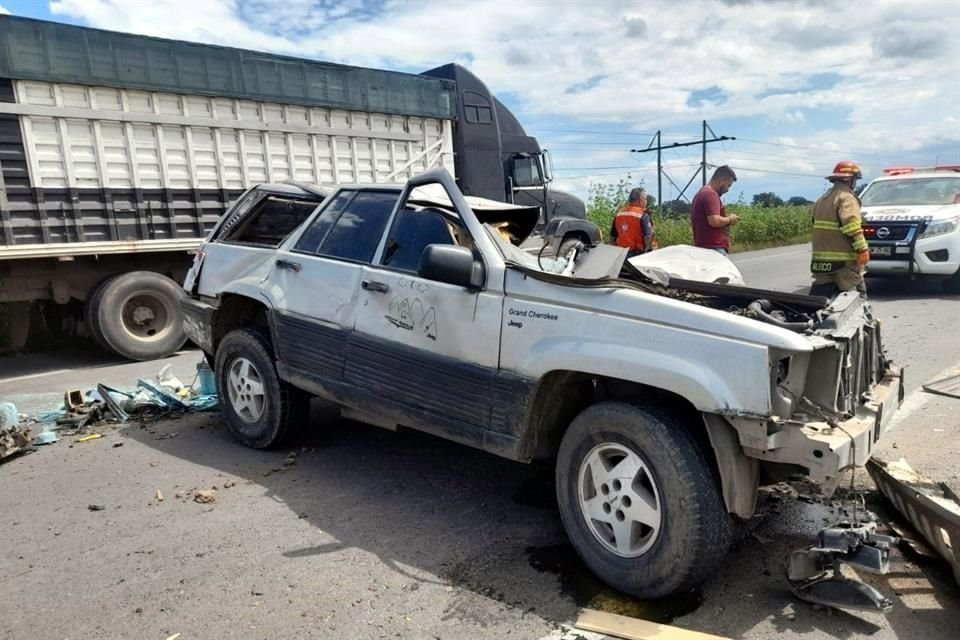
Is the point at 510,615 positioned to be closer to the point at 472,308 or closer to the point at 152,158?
the point at 472,308

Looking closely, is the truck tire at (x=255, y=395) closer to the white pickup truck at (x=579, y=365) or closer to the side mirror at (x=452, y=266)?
the white pickup truck at (x=579, y=365)

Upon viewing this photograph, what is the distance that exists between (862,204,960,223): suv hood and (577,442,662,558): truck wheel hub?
29.2ft

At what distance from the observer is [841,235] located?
6.41 metres

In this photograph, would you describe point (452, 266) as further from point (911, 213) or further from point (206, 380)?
point (911, 213)

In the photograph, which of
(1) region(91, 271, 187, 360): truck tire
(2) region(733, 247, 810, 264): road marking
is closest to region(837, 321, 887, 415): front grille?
(1) region(91, 271, 187, 360): truck tire

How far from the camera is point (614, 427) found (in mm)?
3010

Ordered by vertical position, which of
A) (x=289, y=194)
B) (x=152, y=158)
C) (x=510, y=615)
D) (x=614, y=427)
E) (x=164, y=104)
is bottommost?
(x=510, y=615)

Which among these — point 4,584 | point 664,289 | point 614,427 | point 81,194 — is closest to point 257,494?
point 4,584

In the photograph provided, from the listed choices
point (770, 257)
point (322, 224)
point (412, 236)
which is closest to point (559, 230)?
point (412, 236)

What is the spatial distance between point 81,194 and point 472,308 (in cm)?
608

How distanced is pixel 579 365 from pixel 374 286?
146 cm

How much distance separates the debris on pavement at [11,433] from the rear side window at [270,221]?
1.99 meters

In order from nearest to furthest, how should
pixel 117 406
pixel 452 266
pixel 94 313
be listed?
pixel 452 266 → pixel 117 406 → pixel 94 313

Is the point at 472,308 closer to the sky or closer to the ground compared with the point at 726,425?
closer to the sky
